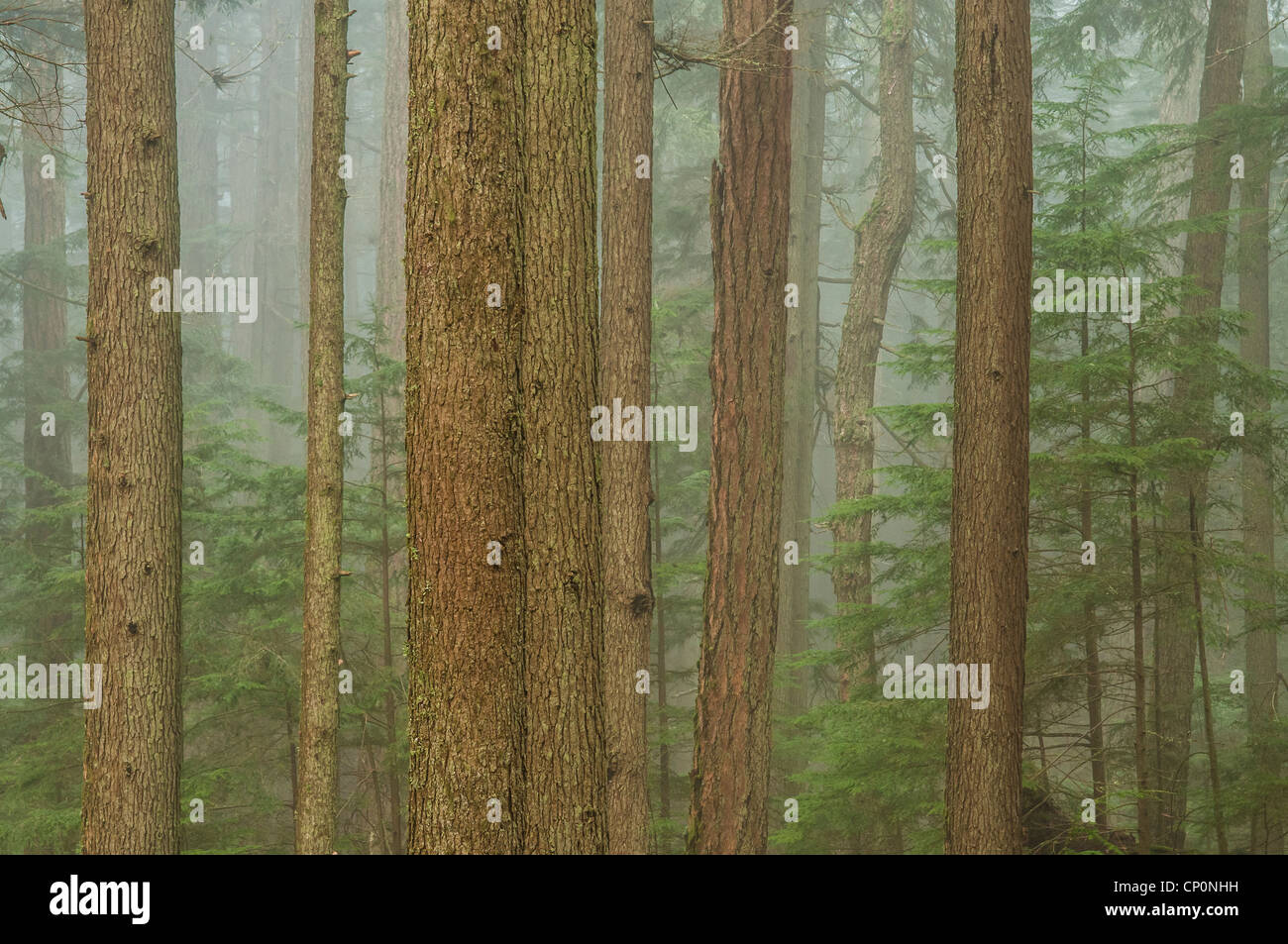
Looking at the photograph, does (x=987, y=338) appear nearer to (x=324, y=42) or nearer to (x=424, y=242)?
(x=424, y=242)

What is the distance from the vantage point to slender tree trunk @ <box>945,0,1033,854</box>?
625 cm

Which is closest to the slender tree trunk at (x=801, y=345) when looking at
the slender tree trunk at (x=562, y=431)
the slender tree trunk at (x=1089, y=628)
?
the slender tree trunk at (x=1089, y=628)

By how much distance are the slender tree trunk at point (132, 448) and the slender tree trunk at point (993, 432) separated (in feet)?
16.2

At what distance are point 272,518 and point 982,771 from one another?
25.1 ft

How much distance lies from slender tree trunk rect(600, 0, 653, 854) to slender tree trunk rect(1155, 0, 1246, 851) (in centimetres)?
382

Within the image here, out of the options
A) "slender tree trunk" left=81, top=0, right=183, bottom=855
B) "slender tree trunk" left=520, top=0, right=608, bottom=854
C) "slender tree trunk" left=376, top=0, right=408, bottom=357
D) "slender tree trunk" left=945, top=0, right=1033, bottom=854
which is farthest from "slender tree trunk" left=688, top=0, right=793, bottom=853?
"slender tree trunk" left=376, top=0, right=408, bottom=357

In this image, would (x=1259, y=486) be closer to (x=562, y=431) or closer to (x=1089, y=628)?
(x=1089, y=628)

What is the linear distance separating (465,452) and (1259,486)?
8.16 meters

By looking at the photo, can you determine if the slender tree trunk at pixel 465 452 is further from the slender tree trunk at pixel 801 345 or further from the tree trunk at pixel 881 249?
the tree trunk at pixel 881 249

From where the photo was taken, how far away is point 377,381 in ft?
36.1

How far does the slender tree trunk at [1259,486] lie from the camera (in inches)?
326

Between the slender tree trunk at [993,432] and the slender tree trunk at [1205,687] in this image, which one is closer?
the slender tree trunk at [993,432]

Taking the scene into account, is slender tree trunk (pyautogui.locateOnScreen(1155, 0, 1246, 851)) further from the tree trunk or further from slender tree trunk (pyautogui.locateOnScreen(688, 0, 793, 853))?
the tree trunk

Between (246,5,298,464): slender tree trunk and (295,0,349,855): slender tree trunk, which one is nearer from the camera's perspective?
(295,0,349,855): slender tree trunk
